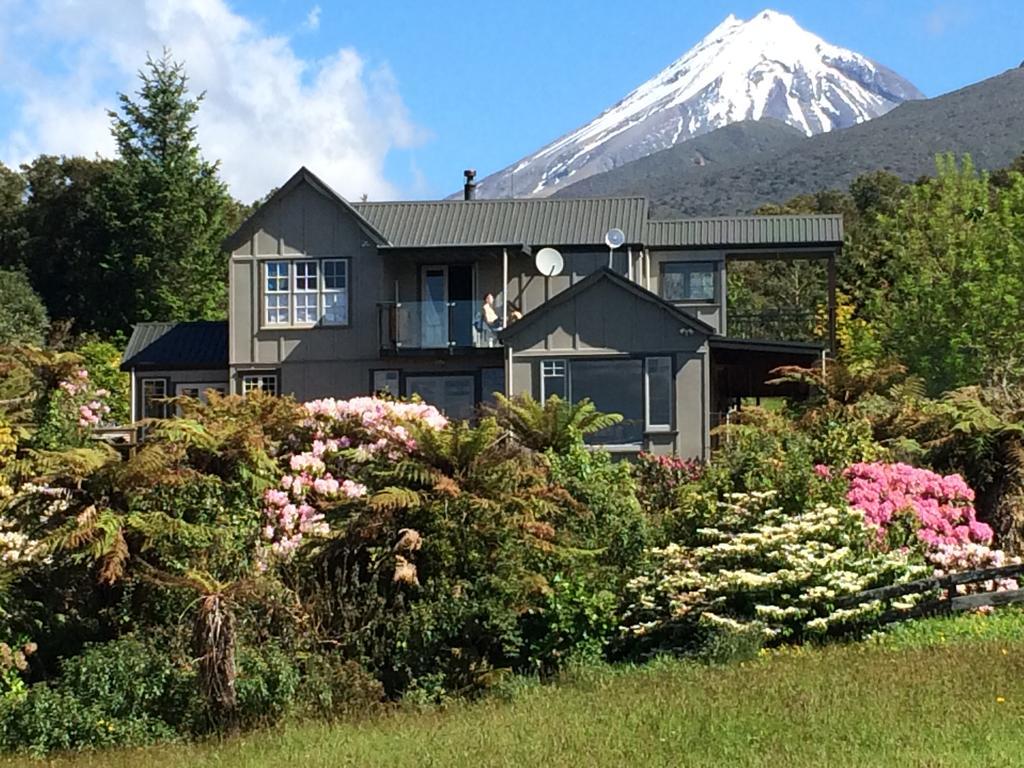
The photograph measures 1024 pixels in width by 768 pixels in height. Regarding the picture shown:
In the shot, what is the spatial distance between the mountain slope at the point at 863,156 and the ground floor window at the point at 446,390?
107700 millimetres

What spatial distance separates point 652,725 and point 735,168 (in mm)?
157553

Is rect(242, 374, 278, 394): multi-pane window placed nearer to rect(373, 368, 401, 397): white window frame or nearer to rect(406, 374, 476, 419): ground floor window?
rect(373, 368, 401, 397): white window frame

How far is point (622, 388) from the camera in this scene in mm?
28828

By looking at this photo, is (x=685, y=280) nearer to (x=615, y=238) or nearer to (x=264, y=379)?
(x=615, y=238)

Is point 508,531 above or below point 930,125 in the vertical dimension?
below

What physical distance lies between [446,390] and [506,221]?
165 inches

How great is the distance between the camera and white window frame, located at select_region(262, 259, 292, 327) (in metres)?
33.1

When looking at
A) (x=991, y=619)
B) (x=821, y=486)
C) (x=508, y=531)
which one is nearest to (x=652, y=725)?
(x=508, y=531)

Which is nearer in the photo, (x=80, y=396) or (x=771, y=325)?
(x=80, y=396)

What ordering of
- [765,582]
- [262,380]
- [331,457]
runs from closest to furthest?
[765,582] → [331,457] → [262,380]

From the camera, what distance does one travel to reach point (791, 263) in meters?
55.2

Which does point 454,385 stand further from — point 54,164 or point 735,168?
point 735,168

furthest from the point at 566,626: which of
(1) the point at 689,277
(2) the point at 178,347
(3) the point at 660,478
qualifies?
(2) the point at 178,347

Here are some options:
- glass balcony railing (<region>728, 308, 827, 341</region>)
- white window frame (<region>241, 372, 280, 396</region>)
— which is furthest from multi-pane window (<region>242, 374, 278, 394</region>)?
glass balcony railing (<region>728, 308, 827, 341</region>)
